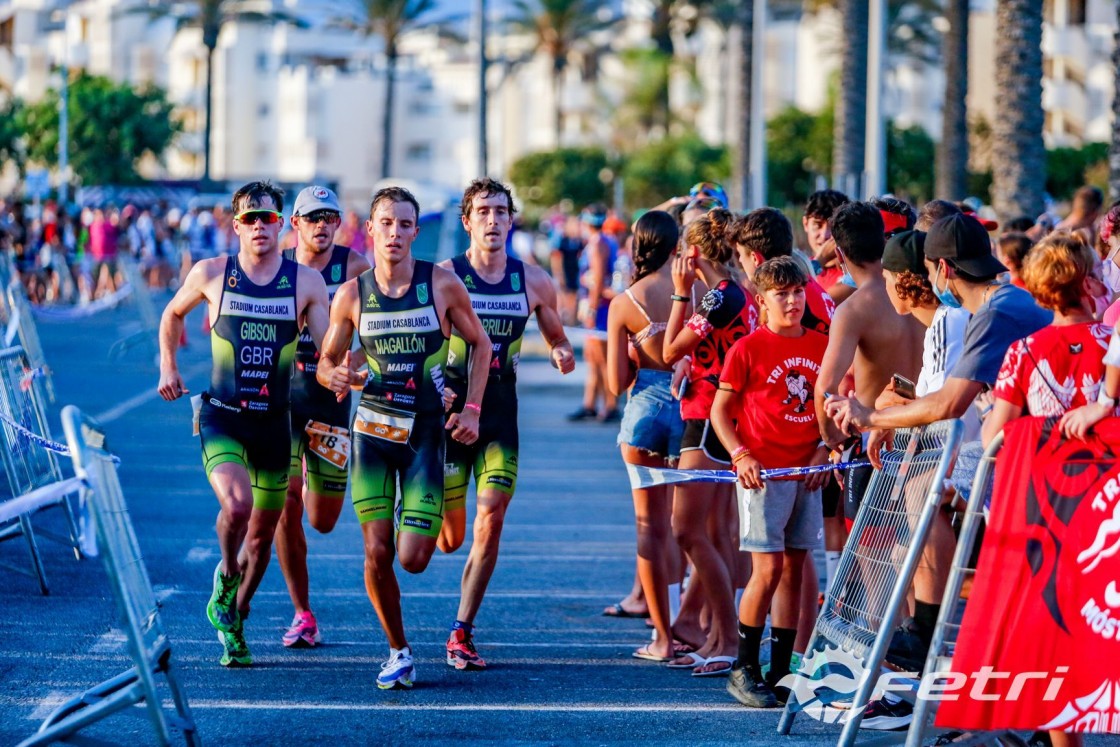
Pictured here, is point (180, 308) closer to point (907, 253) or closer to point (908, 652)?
point (907, 253)

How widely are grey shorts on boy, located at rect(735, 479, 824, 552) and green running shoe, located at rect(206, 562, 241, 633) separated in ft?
7.41

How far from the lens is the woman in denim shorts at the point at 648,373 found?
8273 millimetres

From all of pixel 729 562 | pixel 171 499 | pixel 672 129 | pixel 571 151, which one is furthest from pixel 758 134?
pixel 672 129

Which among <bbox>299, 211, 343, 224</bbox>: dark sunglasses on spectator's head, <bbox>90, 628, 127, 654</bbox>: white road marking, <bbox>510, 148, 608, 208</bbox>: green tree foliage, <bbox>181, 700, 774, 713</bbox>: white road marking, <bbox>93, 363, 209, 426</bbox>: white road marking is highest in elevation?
<bbox>510, 148, 608, 208</bbox>: green tree foliage

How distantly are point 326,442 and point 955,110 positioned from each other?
2162 cm

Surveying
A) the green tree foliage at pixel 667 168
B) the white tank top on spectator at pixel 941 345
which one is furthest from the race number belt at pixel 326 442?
the green tree foliage at pixel 667 168

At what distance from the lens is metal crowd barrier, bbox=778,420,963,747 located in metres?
5.76

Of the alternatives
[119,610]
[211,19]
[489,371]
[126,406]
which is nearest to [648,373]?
[489,371]

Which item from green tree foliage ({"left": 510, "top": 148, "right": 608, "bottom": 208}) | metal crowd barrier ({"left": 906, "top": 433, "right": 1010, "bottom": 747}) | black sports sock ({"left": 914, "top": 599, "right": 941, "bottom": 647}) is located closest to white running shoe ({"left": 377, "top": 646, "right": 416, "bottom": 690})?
black sports sock ({"left": 914, "top": 599, "right": 941, "bottom": 647})

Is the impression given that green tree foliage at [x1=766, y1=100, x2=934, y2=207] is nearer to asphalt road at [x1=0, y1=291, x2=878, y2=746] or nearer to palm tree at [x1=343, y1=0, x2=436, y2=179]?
palm tree at [x1=343, y1=0, x2=436, y2=179]

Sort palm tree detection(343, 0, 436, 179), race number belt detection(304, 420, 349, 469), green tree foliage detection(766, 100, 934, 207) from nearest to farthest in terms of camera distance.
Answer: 1. race number belt detection(304, 420, 349, 469)
2. green tree foliage detection(766, 100, 934, 207)
3. palm tree detection(343, 0, 436, 179)

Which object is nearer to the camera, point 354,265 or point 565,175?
point 354,265

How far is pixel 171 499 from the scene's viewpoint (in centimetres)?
1263

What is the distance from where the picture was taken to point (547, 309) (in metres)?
8.41
